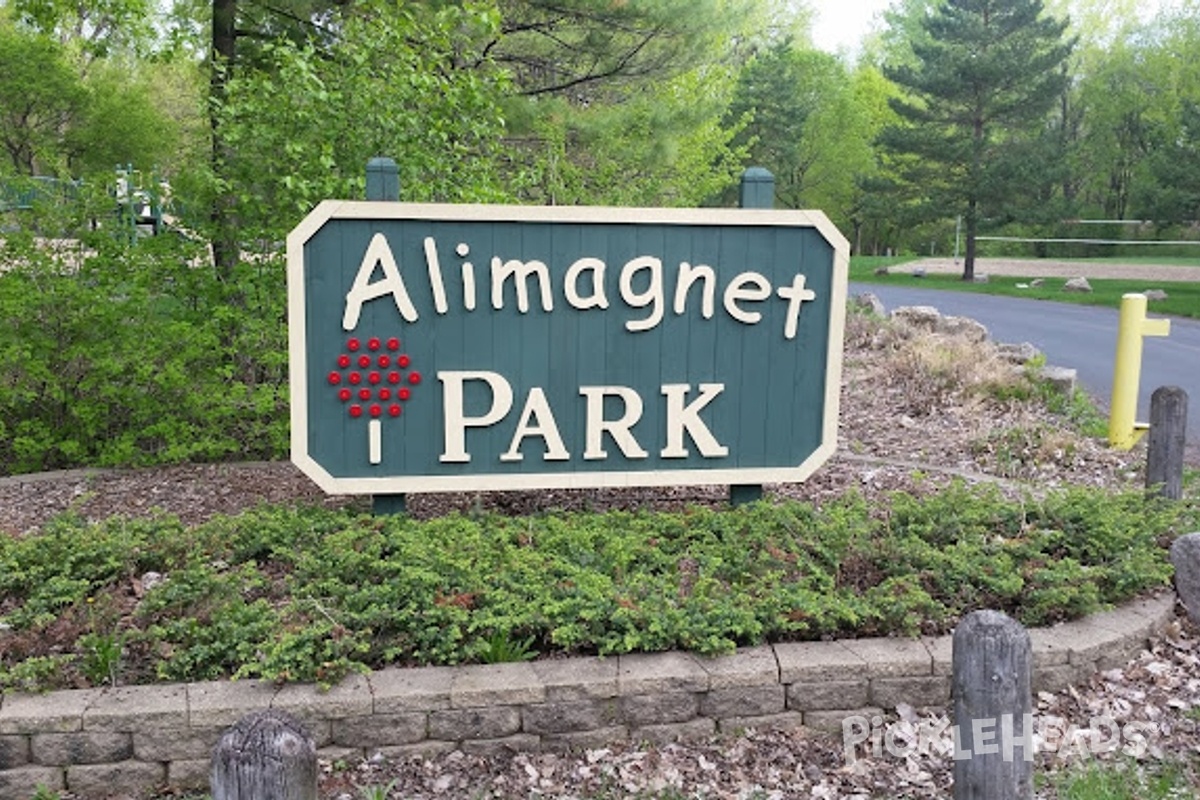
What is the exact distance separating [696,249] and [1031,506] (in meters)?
1.84

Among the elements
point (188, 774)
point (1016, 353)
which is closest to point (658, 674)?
point (188, 774)

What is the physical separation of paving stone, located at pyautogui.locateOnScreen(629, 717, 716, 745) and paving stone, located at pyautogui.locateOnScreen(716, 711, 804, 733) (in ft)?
0.14

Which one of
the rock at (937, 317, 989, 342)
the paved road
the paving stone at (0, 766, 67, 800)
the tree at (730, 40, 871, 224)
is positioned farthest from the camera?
the tree at (730, 40, 871, 224)

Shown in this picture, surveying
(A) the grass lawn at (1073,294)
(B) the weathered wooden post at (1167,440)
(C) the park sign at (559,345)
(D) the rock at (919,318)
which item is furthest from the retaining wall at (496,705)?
(A) the grass lawn at (1073,294)

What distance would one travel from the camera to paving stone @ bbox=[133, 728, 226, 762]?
294 centimetres

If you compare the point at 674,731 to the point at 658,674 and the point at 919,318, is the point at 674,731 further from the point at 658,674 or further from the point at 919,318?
the point at 919,318

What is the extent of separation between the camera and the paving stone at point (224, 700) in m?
2.96

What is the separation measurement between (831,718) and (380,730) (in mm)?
1416

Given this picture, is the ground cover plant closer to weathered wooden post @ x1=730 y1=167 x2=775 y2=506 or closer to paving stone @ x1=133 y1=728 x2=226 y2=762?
paving stone @ x1=133 y1=728 x2=226 y2=762

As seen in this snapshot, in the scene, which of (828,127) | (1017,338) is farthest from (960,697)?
(828,127)

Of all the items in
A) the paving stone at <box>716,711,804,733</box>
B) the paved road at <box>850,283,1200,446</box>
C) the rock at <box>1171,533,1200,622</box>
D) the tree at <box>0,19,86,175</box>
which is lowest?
the paving stone at <box>716,711,804,733</box>

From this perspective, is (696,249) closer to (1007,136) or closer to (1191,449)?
(1191,449)

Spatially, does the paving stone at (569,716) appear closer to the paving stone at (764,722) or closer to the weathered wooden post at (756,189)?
the paving stone at (764,722)

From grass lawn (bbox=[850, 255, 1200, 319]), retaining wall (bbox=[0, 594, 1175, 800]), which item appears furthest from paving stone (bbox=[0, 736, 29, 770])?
grass lawn (bbox=[850, 255, 1200, 319])
